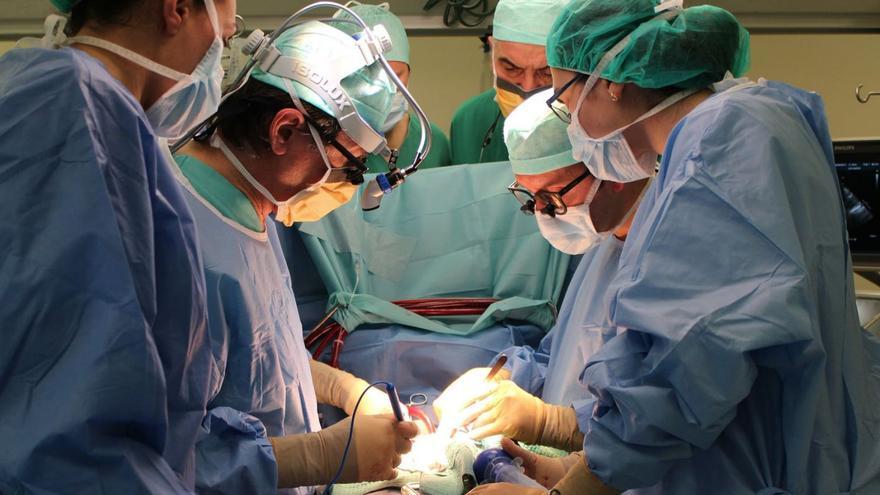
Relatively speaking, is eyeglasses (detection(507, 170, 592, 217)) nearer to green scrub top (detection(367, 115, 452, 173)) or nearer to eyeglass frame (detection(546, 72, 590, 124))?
eyeglass frame (detection(546, 72, 590, 124))

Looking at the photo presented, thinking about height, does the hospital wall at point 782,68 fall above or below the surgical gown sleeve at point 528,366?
above

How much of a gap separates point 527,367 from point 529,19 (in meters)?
1.22

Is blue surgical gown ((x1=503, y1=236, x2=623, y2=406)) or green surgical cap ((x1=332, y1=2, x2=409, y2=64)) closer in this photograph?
blue surgical gown ((x1=503, y1=236, x2=623, y2=406))

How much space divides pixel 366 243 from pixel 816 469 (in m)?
1.66

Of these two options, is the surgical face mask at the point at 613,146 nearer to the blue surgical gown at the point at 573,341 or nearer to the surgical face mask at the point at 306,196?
the blue surgical gown at the point at 573,341

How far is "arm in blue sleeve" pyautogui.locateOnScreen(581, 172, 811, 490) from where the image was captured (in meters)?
1.25

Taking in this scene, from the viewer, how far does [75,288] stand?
1.07 m

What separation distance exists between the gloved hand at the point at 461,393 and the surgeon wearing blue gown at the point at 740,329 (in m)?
0.71

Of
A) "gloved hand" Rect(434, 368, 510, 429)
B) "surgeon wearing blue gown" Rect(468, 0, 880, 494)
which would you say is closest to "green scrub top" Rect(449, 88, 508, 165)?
"gloved hand" Rect(434, 368, 510, 429)

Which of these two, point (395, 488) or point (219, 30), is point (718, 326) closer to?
point (219, 30)

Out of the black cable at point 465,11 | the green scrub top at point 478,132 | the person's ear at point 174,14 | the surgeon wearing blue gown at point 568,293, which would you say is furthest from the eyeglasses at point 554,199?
the black cable at point 465,11

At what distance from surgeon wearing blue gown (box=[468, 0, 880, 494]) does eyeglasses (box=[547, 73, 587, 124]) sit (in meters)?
0.50

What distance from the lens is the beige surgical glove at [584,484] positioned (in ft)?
4.95

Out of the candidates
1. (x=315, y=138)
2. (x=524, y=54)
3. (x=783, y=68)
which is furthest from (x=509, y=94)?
(x=783, y=68)
